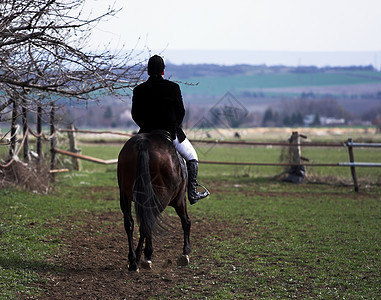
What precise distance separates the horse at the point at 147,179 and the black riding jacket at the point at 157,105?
0.17m

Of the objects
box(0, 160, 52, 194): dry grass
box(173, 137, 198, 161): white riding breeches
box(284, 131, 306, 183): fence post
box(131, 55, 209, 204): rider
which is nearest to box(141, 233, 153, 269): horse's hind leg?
box(173, 137, 198, 161): white riding breeches

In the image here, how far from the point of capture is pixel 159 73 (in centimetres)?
647

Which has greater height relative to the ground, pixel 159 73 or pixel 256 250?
pixel 159 73

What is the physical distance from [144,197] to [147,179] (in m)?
0.21

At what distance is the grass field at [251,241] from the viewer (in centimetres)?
562

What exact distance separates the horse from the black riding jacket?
0.17m

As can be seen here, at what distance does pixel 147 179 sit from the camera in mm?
5730

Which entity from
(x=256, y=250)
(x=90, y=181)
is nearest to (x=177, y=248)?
(x=256, y=250)

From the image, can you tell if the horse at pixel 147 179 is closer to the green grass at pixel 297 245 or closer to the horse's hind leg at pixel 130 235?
the horse's hind leg at pixel 130 235

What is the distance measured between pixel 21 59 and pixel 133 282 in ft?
13.0

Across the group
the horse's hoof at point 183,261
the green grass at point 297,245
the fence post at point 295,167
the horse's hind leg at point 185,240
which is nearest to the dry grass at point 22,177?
the green grass at point 297,245

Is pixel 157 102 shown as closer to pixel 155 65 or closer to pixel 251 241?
pixel 155 65

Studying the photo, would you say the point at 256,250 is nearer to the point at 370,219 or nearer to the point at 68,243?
the point at 68,243

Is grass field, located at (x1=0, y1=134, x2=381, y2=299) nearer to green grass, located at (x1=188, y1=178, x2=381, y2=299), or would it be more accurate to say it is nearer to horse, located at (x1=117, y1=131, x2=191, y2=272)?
green grass, located at (x1=188, y1=178, x2=381, y2=299)
